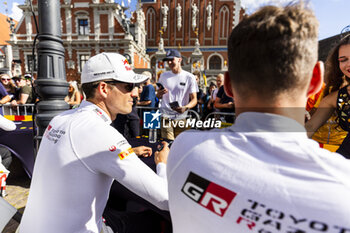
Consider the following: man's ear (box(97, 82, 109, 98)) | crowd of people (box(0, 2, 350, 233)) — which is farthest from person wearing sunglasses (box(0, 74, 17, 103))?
crowd of people (box(0, 2, 350, 233))

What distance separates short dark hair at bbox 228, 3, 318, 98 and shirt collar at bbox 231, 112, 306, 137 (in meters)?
0.07

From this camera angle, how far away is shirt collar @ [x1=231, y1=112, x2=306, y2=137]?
0.60 metres

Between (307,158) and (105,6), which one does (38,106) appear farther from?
(105,6)

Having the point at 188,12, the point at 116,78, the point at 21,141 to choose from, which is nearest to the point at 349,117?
the point at 116,78

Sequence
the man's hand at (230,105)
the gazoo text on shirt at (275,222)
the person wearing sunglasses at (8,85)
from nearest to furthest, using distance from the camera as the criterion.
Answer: the gazoo text on shirt at (275,222)
the man's hand at (230,105)
the person wearing sunglasses at (8,85)

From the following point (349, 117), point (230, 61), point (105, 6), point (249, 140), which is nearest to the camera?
point (249, 140)

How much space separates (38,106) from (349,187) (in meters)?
A: 3.08

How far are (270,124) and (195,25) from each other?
34.2m

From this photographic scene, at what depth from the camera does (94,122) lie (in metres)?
1.17

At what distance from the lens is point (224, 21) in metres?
31.6

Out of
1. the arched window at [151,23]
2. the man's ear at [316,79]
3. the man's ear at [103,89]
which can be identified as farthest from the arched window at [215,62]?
the man's ear at [316,79]

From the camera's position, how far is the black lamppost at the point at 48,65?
8.38 feet

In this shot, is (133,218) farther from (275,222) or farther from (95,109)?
(275,222)

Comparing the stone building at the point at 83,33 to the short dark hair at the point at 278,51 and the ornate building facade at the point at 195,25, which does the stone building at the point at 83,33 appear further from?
the short dark hair at the point at 278,51
